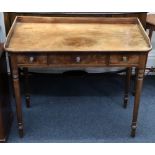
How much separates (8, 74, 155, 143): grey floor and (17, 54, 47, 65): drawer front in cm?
57

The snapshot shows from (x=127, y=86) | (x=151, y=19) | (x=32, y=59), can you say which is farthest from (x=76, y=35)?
(x=151, y=19)

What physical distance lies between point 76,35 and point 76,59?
202 millimetres

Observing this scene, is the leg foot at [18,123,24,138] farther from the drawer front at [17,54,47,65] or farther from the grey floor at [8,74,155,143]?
the drawer front at [17,54,47,65]

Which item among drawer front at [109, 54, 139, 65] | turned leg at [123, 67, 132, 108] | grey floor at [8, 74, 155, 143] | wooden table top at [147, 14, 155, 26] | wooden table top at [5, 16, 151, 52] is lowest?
grey floor at [8, 74, 155, 143]

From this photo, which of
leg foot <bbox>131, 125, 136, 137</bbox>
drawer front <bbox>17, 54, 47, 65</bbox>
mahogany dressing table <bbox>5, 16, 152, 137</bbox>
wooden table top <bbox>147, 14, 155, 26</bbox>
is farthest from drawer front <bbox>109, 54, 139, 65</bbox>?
wooden table top <bbox>147, 14, 155, 26</bbox>

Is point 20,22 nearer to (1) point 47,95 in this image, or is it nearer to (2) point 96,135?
(1) point 47,95

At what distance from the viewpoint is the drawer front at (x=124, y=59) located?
136 cm

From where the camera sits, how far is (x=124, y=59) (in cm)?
137

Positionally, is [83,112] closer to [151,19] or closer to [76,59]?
[76,59]

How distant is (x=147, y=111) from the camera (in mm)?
1968

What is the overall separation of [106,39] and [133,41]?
0.15 metres

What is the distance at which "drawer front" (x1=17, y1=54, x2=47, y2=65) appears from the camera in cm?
134
